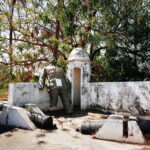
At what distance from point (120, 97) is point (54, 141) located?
12.5 ft

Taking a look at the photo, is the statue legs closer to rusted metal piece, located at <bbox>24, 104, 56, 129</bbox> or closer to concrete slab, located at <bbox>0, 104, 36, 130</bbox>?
rusted metal piece, located at <bbox>24, 104, 56, 129</bbox>

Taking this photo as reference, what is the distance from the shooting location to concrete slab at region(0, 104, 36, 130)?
575 cm

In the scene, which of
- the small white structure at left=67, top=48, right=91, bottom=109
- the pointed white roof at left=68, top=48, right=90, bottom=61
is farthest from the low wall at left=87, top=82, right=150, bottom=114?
the pointed white roof at left=68, top=48, right=90, bottom=61

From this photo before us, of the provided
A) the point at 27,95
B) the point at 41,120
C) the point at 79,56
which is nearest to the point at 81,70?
the point at 79,56

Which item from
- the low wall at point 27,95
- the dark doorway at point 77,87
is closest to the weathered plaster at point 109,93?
Answer: the dark doorway at point 77,87

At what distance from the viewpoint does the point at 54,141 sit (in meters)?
4.71

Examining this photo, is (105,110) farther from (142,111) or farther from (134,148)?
(134,148)

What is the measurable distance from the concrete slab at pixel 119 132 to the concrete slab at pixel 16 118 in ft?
6.92

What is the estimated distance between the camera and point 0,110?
23.1 feet

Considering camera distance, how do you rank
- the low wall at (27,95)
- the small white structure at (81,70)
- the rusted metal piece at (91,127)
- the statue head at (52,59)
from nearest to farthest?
the rusted metal piece at (91,127)
the low wall at (27,95)
the small white structure at (81,70)
the statue head at (52,59)

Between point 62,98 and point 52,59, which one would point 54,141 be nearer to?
point 62,98

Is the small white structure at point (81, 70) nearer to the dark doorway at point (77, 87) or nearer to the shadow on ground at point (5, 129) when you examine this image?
the dark doorway at point (77, 87)

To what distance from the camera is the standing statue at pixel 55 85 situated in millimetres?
8031

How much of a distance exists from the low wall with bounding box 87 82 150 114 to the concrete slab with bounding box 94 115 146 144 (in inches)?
88.6
